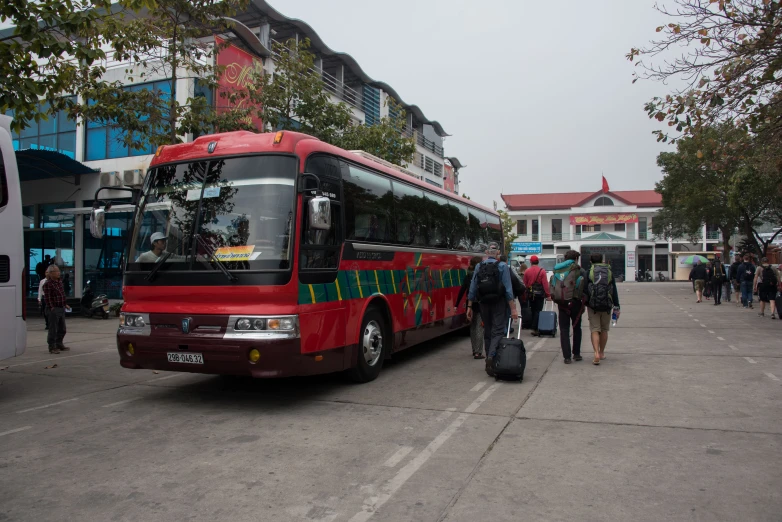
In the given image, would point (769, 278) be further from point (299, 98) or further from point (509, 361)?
point (299, 98)

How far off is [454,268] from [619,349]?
11.4 feet

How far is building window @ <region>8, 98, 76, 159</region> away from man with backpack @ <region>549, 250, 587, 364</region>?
18.8 m

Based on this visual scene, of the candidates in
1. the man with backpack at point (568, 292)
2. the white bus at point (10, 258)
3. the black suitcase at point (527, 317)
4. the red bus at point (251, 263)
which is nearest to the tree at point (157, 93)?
the white bus at point (10, 258)

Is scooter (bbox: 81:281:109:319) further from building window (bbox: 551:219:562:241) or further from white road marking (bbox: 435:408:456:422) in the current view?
building window (bbox: 551:219:562:241)

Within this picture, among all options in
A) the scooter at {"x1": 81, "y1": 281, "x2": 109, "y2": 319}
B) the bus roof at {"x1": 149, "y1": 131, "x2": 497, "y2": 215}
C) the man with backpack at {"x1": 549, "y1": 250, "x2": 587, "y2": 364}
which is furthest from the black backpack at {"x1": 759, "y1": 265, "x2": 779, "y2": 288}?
the scooter at {"x1": 81, "y1": 281, "x2": 109, "y2": 319}

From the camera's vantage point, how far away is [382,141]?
20.0m

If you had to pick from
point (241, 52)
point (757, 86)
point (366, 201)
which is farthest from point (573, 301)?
point (241, 52)

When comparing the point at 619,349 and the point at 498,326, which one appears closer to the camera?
the point at 498,326

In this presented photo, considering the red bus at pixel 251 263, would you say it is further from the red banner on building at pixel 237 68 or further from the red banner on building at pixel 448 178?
the red banner on building at pixel 448 178

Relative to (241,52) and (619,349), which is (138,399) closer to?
(619,349)

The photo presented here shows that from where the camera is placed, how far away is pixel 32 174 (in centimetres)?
2006

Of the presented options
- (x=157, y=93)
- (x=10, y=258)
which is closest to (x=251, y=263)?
(x=10, y=258)

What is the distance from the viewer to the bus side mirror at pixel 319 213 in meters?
6.04

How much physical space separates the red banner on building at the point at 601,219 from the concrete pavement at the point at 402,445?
194 ft
